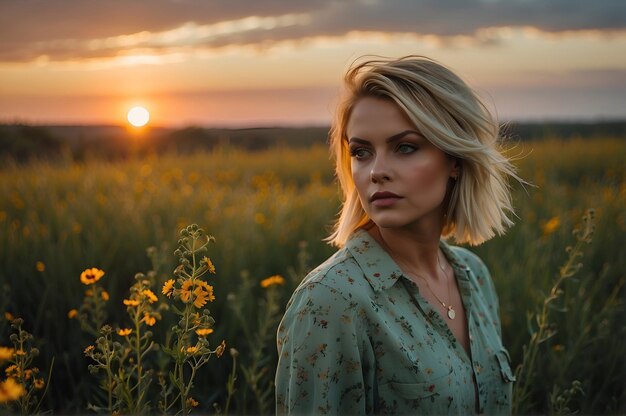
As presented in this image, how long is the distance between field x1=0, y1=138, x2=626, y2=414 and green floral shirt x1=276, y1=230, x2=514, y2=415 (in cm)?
27

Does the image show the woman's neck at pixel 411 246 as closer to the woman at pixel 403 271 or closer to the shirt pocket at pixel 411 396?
the woman at pixel 403 271

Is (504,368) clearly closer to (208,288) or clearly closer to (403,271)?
(403,271)

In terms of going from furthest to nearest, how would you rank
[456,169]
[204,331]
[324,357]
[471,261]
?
[471,261]
[456,169]
[324,357]
[204,331]

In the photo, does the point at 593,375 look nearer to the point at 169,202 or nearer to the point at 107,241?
the point at 107,241

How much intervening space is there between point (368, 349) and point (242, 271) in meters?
2.05

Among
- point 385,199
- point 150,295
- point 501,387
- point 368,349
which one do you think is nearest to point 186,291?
point 150,295

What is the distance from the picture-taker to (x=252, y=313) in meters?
3.65

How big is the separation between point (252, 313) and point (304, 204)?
7.01 feet

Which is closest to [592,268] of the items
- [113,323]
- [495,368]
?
[495,368]

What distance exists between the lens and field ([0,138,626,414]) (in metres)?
3.08

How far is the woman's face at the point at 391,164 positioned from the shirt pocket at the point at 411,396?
18.0 inches

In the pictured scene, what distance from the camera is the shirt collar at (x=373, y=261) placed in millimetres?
1843

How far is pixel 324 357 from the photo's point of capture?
65.6 inches

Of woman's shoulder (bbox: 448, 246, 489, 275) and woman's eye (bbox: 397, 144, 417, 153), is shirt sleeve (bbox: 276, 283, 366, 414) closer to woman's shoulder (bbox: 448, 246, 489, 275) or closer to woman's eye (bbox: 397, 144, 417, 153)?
woman's eye (bbox: 397, 144, 417, 153)
